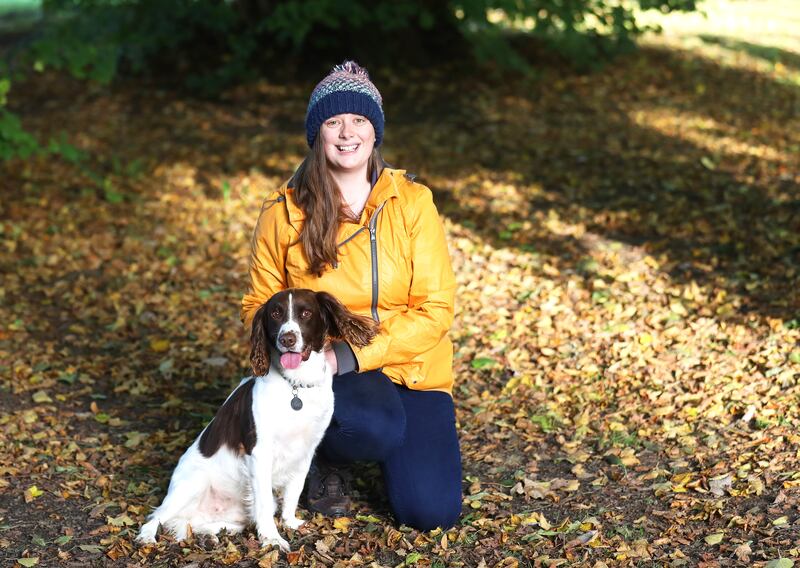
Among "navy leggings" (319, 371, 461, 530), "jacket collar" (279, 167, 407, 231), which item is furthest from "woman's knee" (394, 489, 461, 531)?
"jacket collar" (279, 167, 407, 231)

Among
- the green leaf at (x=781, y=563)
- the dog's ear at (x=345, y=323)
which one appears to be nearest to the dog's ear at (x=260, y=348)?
the dog's ear at (x=345, y=323)

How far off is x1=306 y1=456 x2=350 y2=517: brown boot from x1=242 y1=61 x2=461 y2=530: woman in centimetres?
14

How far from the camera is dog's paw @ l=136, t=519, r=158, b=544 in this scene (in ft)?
13.4

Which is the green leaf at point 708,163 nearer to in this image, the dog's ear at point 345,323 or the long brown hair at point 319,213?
the long brown hair at point 319,213

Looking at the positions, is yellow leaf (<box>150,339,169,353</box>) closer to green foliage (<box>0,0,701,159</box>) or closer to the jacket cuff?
the jacket cuff

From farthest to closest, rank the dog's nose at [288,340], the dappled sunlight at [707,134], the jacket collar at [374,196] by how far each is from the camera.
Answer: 1. the dappled sunlight at [707,134]
2. the jacket collar at [374,196]
3. the dog's nose at [288,340]

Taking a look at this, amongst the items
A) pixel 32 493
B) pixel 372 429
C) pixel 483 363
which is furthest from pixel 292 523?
pixel 483 363

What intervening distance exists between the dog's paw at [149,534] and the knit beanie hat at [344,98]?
5.82 ft

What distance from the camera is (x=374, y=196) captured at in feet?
14.2

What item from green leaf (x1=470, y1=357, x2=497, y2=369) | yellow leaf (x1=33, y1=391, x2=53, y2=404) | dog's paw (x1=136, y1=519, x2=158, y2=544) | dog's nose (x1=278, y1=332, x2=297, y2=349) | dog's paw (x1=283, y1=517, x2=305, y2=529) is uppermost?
dog's nose (x1=278, y1=332, x2=297, y2=349)

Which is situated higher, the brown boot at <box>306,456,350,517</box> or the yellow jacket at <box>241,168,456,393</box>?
the yellow jacket at <box>241,168,456,393</box>

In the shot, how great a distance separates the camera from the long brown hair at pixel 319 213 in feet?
13.8

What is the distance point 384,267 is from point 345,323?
17.2 inches

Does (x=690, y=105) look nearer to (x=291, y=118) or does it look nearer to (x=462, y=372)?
(x=291, y=118)
